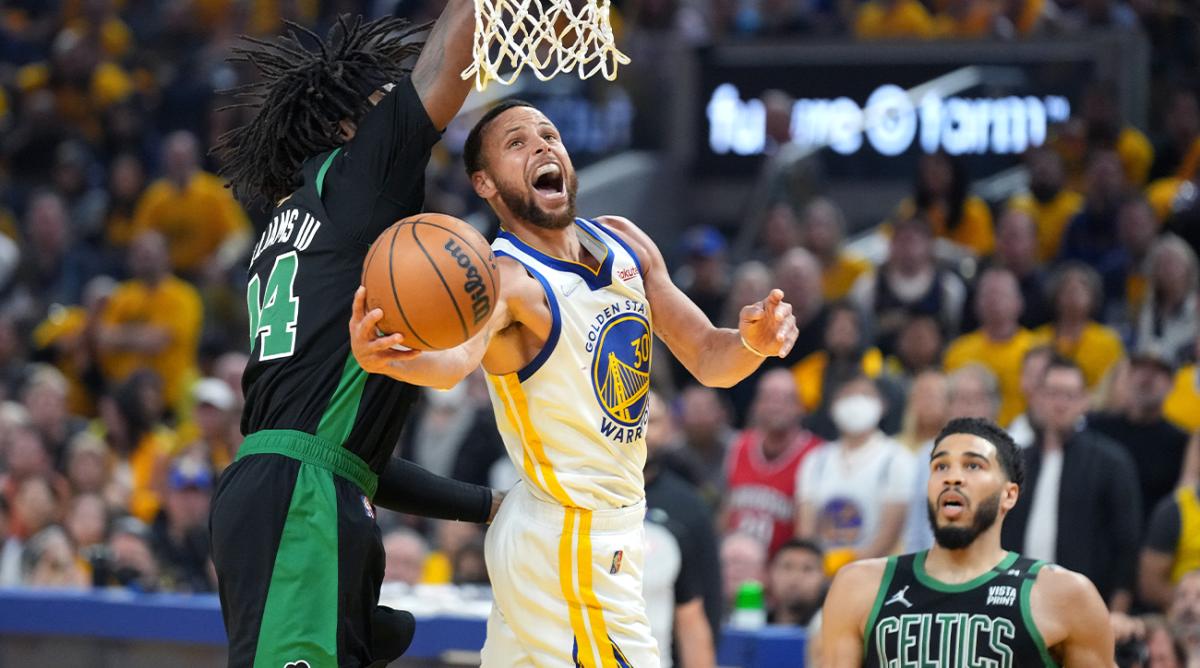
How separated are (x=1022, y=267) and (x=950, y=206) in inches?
51.9

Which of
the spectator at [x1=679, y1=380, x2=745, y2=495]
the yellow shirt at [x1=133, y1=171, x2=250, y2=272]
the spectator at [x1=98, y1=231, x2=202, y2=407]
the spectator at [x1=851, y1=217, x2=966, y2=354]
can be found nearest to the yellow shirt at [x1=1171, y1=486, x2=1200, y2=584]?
the spectator at [x1=851, y1=217, x2=966, y2=354]

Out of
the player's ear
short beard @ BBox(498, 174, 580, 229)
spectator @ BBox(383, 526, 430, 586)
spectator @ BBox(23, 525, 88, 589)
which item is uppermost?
the player's ear

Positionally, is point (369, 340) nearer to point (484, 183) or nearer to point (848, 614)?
point (484, 183)

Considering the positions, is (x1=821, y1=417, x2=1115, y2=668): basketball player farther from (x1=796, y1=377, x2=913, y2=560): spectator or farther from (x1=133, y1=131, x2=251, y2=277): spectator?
(x1=133, y1=131, x2=251, y2=277): spectator

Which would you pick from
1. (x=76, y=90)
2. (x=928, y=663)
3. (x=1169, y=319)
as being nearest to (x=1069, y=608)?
(x=928, y=663)

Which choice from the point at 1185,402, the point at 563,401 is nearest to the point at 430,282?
the point at 563,401

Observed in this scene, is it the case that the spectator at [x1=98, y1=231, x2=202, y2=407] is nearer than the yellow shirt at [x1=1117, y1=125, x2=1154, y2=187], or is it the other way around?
the yellow shirt at [x1=1117, y1=125, x2=1154, y2=187]

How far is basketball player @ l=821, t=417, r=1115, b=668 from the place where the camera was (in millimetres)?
5969

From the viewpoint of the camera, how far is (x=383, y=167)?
16.1ft

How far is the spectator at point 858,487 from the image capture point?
9.25 metres

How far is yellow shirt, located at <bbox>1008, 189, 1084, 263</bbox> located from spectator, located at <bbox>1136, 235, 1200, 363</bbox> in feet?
4.84

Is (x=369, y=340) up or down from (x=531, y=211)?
down

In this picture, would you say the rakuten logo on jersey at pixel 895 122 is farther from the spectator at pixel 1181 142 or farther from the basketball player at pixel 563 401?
the basketball player at pixel 563 401

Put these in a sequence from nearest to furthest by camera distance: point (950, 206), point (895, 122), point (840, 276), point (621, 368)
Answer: point (621, 368)
point (840, 276)
point (950, 206)
point (895, 122)
